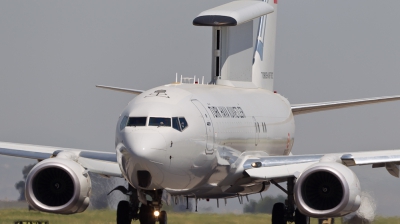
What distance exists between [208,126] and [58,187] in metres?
4.14

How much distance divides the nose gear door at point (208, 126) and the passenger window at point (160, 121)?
1942mm

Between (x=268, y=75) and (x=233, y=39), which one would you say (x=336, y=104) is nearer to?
(x=233, y=39)

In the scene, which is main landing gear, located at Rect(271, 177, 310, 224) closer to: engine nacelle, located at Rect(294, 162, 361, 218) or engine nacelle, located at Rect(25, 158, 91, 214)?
engine nacelle, located at Rect(294, 162, 361, 218)

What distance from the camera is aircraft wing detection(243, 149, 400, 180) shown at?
29.5 m

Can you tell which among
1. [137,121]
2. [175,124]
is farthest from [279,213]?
[137,121]

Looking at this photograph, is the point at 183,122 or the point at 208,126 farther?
the point at 208,126

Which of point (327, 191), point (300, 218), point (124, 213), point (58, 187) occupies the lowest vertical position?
point (300, 218)

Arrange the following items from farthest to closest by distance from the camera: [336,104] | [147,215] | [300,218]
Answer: [336,104], [300,218], [147,215]

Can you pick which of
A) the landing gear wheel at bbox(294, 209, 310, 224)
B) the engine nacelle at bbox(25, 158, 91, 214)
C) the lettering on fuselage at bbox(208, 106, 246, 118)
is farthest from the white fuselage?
the engine nacelle at bbox(25, 158, 91, 214)

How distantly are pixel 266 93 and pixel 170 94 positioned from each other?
9.71m

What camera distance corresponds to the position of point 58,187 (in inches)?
1123

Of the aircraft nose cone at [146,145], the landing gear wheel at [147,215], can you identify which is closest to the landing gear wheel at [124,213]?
the landing gear wheel at [147,215]

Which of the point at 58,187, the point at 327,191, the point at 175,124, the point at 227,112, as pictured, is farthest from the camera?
the point at 227,112

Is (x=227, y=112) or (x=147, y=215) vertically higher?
(x=227, y=112)
